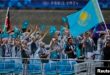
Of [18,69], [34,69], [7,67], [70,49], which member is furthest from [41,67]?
[70,49]

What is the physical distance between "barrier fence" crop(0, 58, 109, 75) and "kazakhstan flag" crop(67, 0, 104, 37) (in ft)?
6.90

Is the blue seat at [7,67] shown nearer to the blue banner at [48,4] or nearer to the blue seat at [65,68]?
the blue seat at [65,68]

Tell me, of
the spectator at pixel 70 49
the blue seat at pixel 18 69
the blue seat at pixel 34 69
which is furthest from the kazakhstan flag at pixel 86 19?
the blue seat at pixel 18 69

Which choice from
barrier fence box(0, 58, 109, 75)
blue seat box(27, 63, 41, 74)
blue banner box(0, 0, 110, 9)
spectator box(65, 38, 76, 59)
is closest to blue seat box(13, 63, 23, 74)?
barrier fence box(0, 58, 109, 75)

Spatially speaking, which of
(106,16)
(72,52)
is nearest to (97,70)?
(72,52)

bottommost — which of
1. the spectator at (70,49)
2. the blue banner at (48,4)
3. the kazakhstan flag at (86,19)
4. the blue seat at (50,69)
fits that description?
the blue seat at (50,69)

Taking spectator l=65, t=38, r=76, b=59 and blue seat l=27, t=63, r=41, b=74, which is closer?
blue seat l=27, t=63, r=41, b=74

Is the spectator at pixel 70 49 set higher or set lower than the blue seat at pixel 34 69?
higher

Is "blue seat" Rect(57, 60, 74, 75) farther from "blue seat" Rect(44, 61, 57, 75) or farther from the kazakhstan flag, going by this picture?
the kazakhstan flag

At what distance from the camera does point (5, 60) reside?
717 inches

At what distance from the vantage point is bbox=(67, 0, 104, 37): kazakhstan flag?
64.3ft

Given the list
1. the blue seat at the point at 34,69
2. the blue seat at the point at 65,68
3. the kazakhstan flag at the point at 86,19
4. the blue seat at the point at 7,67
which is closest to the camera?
the blue seat at the point at 65,68

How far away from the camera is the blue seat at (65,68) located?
18.0 m

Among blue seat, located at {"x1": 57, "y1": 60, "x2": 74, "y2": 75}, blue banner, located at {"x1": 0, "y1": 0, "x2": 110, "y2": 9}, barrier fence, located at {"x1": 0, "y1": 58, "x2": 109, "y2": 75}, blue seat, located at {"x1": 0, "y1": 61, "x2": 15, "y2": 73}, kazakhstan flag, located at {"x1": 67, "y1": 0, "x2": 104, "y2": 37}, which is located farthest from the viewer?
blue banner, located at {"x1": 0, "y1": 0, "x2": 110, "y2": 9}
